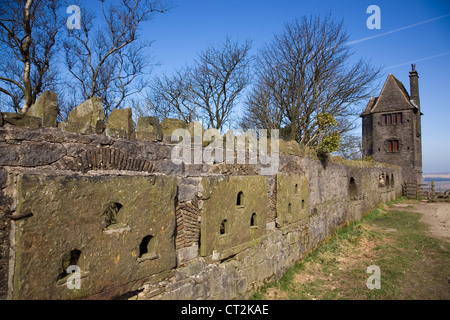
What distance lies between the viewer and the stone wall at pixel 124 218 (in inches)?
77.4

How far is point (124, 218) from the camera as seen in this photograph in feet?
8.29

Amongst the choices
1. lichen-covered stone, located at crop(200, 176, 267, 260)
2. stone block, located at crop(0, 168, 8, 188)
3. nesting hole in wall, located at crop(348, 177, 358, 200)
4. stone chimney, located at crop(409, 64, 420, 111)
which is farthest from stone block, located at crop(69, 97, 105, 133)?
stone chimney, located at crop(409, 64, 420, 111)

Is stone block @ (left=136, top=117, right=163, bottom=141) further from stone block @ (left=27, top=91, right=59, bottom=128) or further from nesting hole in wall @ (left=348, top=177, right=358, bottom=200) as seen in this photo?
nesting hole in wall @ (left=348, top=177, right=358, bottom=200)

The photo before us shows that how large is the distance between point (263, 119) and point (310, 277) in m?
12.1

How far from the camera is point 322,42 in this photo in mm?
14734

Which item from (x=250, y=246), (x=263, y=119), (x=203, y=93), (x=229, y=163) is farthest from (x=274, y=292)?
(x=203, y=93)

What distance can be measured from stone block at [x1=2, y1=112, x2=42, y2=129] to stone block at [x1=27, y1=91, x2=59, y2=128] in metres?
0.05

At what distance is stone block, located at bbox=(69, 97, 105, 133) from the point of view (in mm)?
2500

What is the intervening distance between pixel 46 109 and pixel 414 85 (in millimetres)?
36057

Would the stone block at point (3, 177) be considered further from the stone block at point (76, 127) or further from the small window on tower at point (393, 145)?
the small window on tower at point (393, 145)

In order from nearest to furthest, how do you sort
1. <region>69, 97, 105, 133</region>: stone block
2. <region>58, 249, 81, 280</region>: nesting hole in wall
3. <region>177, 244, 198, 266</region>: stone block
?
1. <region>58, 249, 81, 280</region>: nesting hole in wall
2. <region>69, 97, 105, 133</region>: stone block
3. <region>177, 244, 198, 266</region>: stone block

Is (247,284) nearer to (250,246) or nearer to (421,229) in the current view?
(250,246)

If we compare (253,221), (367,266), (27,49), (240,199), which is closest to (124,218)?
(240,199)

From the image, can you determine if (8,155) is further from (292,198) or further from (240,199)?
(292,198)
